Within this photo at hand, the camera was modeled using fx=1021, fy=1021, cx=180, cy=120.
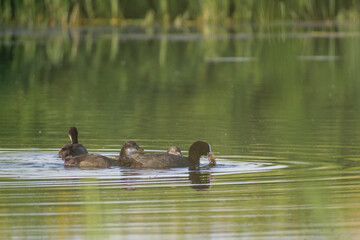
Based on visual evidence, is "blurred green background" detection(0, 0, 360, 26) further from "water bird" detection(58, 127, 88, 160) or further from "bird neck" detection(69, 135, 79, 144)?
"water bird" detection(58, 127, 88, 160)

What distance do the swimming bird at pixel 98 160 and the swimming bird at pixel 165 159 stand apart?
0.12 ft

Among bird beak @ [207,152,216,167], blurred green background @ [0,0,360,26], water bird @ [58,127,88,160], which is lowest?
bird beak @ [207,152,216,167]

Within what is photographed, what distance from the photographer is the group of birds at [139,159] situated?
36.4 feet

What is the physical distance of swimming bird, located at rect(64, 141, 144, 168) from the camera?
11094 millimetres

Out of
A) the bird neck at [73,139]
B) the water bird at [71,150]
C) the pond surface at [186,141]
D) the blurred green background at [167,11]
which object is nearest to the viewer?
the pond surface at [186,141]

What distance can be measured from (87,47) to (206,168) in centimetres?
2410

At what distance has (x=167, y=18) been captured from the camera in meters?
40.0

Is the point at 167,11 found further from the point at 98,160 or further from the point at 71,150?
the point at 98,160

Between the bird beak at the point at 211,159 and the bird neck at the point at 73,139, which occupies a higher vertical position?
the bird neck at the point at 73,139

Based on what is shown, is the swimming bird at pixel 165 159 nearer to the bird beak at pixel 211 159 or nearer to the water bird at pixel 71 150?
the bird beak at pixel 211 159

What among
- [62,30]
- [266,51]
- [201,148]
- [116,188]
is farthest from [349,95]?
[62,30]

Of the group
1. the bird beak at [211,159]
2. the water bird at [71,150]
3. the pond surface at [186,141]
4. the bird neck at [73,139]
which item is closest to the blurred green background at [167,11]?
the pond surface at [186,141]

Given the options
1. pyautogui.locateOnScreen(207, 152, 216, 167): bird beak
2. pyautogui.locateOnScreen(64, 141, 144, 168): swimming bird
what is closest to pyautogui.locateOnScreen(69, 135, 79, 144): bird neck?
pyautogui.locateOnScreen(64, 141, 144, 168): swimming bird

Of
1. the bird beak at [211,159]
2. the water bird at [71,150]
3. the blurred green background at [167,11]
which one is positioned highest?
the blurred green background at [167,11]
